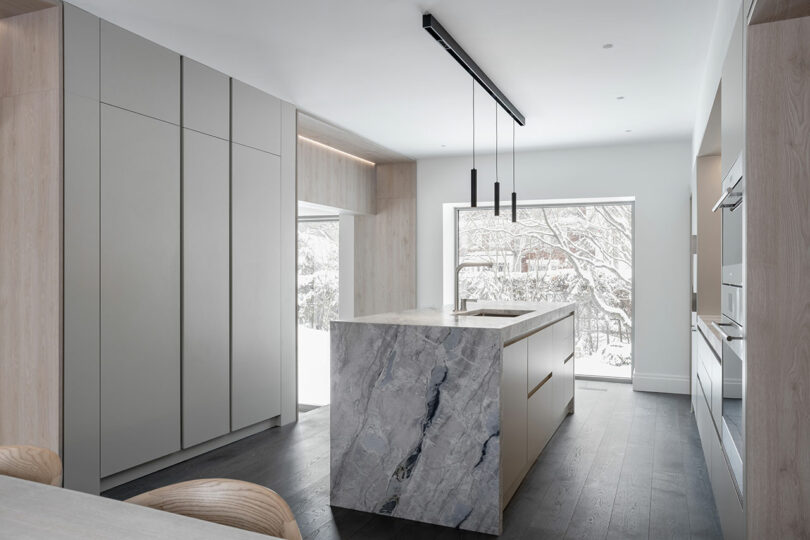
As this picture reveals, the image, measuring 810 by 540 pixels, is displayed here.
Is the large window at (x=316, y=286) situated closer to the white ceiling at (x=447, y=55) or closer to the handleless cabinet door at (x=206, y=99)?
the white ceiling at (x=447, y=55)

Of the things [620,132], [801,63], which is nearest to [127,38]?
[801,63]

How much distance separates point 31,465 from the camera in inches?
55.5

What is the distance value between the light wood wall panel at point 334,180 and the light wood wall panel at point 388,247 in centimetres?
18

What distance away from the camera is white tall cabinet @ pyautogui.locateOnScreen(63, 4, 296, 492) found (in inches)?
120

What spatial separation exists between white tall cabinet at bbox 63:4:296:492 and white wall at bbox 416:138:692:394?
317 cm

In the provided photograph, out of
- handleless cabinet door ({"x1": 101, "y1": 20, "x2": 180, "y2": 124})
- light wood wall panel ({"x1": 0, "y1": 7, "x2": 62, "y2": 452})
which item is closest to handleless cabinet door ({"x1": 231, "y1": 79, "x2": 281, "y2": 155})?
handleless cabinet door ({"x1": 101, "y1": 20, "x2": 180, "y2": 124})

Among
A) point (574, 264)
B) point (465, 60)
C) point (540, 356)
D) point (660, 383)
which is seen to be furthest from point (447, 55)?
point (660, 383)

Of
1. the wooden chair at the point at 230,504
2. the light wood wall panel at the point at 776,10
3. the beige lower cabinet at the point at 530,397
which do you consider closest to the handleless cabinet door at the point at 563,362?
the beige lower cabinet at the point at 530,397

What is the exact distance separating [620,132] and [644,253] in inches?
51.4

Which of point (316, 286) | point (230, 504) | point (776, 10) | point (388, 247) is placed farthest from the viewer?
point (316, 286)

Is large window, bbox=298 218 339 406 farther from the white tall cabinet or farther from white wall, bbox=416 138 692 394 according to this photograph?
the white tall cabinet

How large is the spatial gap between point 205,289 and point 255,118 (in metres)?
1.34

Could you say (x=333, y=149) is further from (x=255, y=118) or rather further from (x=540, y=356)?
(x=540, y=356)

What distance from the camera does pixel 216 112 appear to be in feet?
13.0
